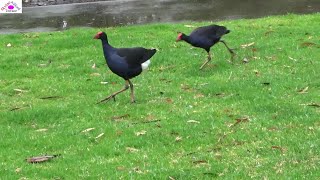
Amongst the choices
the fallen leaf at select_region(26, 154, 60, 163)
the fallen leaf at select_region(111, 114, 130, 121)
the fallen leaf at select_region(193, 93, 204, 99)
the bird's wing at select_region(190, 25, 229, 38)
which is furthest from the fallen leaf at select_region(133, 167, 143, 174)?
the bird's wing at select_region(190, 25, 229, 38)

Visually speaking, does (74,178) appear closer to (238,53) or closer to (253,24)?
(238,53)

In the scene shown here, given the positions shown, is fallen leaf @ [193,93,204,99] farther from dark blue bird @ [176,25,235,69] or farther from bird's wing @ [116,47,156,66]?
dark blue bird @ [176,25,235,69]

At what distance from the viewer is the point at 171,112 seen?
9664mm

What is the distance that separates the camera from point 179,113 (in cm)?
953

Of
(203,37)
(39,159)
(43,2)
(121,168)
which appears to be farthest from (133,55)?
(43,2)

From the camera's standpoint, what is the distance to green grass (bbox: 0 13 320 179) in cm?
728

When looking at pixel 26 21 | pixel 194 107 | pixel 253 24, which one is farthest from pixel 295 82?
pixel 26 21

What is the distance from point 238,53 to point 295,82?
2839 mm

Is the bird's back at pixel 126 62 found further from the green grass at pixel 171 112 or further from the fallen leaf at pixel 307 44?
the fallen leaf at pixel 307 44

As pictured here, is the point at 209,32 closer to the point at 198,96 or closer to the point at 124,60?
the point at 198,96

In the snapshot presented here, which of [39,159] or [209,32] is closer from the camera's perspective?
[39,159]

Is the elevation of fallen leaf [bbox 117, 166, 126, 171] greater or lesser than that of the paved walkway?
greater

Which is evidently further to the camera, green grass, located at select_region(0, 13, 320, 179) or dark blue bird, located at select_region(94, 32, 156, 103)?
dark blue bird, located at select_region(94, 32, 156, 103)

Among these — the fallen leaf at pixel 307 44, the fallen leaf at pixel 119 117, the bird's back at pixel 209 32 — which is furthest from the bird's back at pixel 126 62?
the fallen leaf at pixel 307 44
